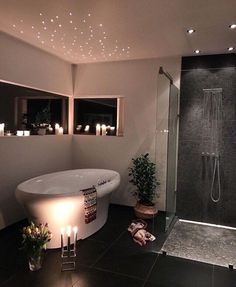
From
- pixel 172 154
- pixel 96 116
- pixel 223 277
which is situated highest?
pixel 96 116

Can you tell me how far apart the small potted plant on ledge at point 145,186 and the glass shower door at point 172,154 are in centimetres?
26

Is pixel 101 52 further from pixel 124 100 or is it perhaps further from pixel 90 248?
pixel 90 248

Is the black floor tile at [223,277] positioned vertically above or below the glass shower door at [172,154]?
below

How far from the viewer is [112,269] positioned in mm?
2646

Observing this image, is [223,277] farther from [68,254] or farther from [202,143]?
[202,143]

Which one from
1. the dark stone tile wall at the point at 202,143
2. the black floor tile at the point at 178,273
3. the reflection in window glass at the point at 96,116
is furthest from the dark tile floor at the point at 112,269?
the reflection in window glass at the point at 96,116

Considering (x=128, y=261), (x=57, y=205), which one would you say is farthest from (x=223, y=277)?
(x=57, y=205)

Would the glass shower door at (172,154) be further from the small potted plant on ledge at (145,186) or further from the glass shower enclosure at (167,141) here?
the small potted plant on ledge at (145,186)

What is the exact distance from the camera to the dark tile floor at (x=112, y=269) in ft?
7.94

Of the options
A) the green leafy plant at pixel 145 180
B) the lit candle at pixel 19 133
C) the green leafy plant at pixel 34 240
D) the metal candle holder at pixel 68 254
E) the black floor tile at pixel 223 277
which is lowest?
the black floor tile at pixel 223 277

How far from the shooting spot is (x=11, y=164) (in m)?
3.56

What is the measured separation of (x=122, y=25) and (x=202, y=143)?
7.33 feet

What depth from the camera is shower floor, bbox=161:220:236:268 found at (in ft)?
9.73

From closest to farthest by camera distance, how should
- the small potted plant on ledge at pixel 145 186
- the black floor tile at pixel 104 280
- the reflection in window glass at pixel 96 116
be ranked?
the black floor tile at pixel 104 280 → the small potted plant on ledge at pixel 145 186 → the reflection in window glass at pixel 96 116
